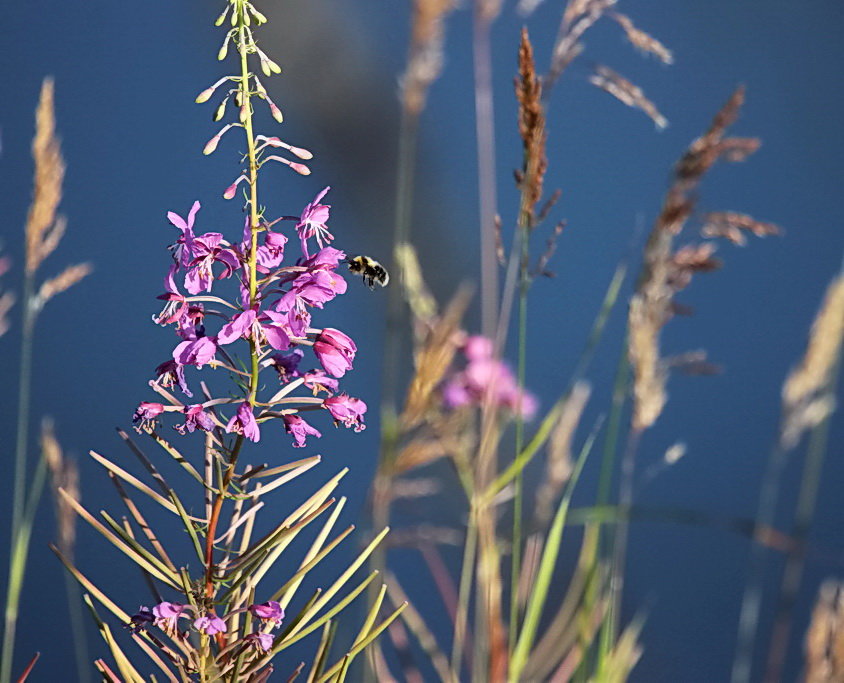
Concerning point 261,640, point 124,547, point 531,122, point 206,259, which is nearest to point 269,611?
point 261,640

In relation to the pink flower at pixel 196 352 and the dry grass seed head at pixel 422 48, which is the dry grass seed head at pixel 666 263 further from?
the pink flower at pixel 196 352

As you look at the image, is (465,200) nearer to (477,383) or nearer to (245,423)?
(477,383)

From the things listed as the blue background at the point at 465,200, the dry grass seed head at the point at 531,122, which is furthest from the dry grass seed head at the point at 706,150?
the blue background at the point at 465,200

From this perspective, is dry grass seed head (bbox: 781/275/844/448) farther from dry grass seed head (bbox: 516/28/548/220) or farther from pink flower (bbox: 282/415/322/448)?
pink flower (bbox: 282/415/322/448)

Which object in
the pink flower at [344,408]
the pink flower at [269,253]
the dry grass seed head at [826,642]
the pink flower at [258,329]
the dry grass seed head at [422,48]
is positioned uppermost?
the dry grass seed head at [422,48]

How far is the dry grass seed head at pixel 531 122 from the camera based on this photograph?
3.31 ft

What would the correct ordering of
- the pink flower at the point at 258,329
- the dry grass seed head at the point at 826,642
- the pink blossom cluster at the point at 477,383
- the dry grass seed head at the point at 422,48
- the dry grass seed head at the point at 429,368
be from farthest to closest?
the pink blossom cluster at the point at 477,383 < the dry grass seed head at the point at 422,48 < the dry grass seed head at the point at 429,368 < the dry grass seed head at the point at 826,642 < the pink flower at the point at 258,329

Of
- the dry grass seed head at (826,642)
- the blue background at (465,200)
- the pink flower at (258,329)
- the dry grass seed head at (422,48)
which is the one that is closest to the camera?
the pink flower at (258,329)

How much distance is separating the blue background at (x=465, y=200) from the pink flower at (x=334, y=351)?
1.44 meters

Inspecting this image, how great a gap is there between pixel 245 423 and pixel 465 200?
178 centimetres

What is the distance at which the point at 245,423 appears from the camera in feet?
2.19

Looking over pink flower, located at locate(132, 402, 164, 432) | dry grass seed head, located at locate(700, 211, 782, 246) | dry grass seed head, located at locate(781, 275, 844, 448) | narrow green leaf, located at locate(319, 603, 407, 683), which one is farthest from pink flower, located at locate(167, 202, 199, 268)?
dry grass seed head, located at locate(781, 275, 844, 448)

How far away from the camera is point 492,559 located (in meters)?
1.14

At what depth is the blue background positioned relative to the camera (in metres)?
2.21
